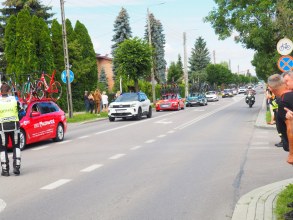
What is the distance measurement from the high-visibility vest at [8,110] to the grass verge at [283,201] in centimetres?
538

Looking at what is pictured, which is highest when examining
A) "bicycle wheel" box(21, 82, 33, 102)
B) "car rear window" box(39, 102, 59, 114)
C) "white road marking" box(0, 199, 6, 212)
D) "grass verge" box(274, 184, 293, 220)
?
"bicycle wheel" box(21, 82, 33, 102)

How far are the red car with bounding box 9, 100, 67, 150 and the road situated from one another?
406 mm

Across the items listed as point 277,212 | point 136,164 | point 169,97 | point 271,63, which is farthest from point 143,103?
point 277,212

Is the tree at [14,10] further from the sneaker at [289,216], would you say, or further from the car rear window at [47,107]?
the sneaker at [289,216]

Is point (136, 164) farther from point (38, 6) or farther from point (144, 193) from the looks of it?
point (38, 6)

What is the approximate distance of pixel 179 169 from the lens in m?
9.37

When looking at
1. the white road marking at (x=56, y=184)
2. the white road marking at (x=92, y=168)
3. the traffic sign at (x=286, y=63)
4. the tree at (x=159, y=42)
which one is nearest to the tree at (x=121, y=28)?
the tree at (x=159, y=42)

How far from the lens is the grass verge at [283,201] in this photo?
5.32 metres

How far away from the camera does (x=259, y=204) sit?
597 centimetres

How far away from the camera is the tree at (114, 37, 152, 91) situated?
42.9m

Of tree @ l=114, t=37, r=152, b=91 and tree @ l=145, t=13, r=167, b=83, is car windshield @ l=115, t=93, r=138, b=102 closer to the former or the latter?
tree @ l=114, t=37, r=152, b=91

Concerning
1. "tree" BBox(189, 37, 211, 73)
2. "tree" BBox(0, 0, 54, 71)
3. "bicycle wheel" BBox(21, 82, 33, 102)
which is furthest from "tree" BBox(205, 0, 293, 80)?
"tree" BBox(189, 37, 211, 73)

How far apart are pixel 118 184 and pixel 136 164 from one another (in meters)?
2.23

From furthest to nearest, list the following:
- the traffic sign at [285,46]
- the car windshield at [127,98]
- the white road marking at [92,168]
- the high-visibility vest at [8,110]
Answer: the car windshield at [127,98] < the traffic sign at [285,46] < the white road marking at [92,168] < the high-visibility vest at [8,110]
